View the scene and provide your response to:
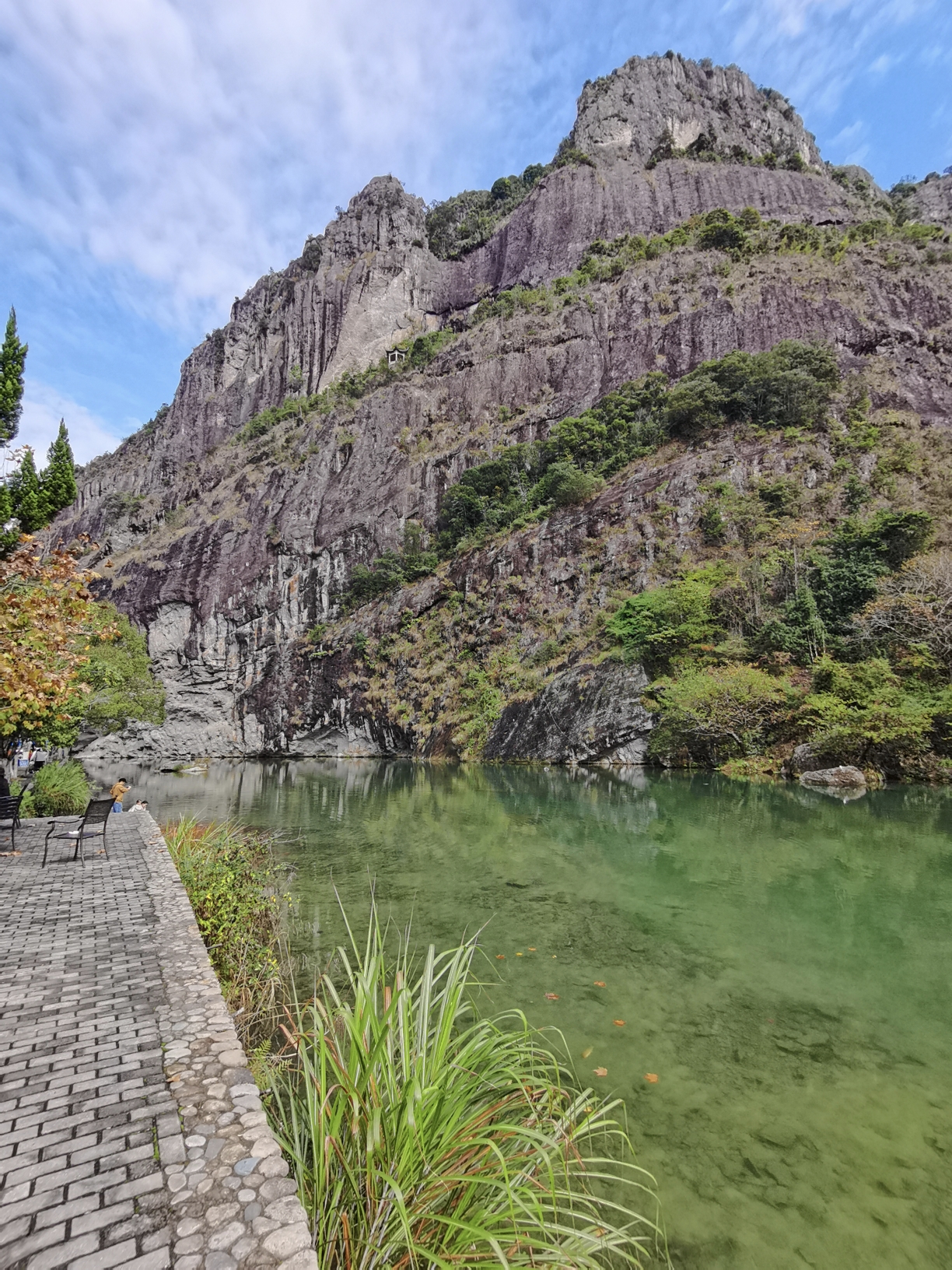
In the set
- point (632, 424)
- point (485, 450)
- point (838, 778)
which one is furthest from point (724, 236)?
point (838, 778)

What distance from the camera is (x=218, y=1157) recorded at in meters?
2.25

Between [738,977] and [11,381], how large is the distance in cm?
1363

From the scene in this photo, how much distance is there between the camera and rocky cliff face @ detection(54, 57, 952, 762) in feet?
102

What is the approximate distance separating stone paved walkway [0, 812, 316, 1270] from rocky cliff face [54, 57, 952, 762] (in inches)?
846

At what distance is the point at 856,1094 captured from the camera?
3.53 m

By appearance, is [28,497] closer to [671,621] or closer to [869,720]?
[869,720]

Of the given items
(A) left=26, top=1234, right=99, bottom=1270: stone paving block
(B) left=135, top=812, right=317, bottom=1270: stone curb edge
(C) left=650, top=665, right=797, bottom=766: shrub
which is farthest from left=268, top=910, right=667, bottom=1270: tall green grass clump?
(C) left=650, top=665, right=797, bottom=766: shrub

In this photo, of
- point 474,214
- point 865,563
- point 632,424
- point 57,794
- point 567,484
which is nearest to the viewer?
point 57,794

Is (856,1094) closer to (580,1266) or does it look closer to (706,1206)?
(706,1206)

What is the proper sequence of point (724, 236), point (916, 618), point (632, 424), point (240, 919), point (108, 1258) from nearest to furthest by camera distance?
1. point (108, 1258)
2. point (240, 919)
3. point (916, 618)
4. point (632, 424)
5. point (724, 236)

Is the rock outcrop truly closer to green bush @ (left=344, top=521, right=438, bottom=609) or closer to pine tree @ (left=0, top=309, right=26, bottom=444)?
green bush @ (left=344, top=521, right=438, bottom=609)

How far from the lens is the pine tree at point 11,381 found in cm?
1052

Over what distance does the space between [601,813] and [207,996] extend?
10492 mm

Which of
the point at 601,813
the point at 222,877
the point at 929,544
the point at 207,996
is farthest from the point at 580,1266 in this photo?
the point at 929,544
